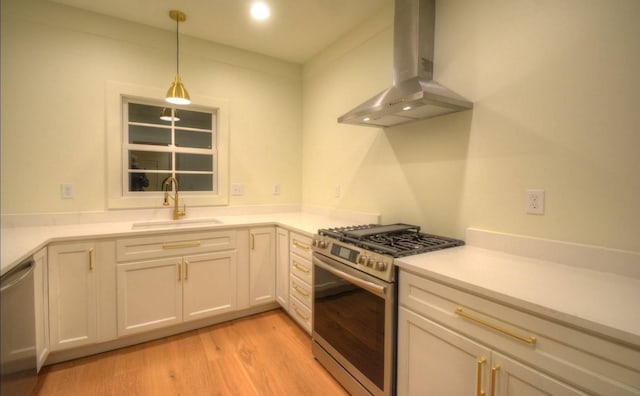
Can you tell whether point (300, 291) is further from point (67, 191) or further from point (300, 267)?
point (67, 191)

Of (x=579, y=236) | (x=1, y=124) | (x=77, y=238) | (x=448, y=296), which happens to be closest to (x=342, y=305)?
(x=448, y=296)

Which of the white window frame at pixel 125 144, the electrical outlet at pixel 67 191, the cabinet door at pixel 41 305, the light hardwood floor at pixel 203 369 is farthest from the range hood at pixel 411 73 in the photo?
the electrical outlet at pixel 67 191

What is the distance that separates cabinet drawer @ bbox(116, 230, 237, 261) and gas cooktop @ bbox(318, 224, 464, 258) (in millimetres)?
932

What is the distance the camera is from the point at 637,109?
1131mm

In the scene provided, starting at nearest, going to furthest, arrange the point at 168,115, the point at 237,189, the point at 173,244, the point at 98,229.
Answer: the point at 98,229 < the point at 173,244 < the point at 168,115 < the point at 237,189

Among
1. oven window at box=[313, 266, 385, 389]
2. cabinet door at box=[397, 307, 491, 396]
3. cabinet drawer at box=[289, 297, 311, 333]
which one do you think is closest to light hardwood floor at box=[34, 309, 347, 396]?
cabinet drawer at box=[289, 297, 311, 333]

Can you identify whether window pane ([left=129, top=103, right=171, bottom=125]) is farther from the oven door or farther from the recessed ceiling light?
the oven door

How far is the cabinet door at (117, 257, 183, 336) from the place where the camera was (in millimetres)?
2062

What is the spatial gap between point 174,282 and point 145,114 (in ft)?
5.09

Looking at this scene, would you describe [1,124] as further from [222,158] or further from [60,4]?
[222,158]

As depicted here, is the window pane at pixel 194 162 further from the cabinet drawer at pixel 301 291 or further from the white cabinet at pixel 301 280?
the cabinet drawer at pixel 301 291

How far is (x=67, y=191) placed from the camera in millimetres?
2281

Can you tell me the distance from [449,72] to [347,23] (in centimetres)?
113

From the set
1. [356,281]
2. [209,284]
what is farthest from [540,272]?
[209,284]
